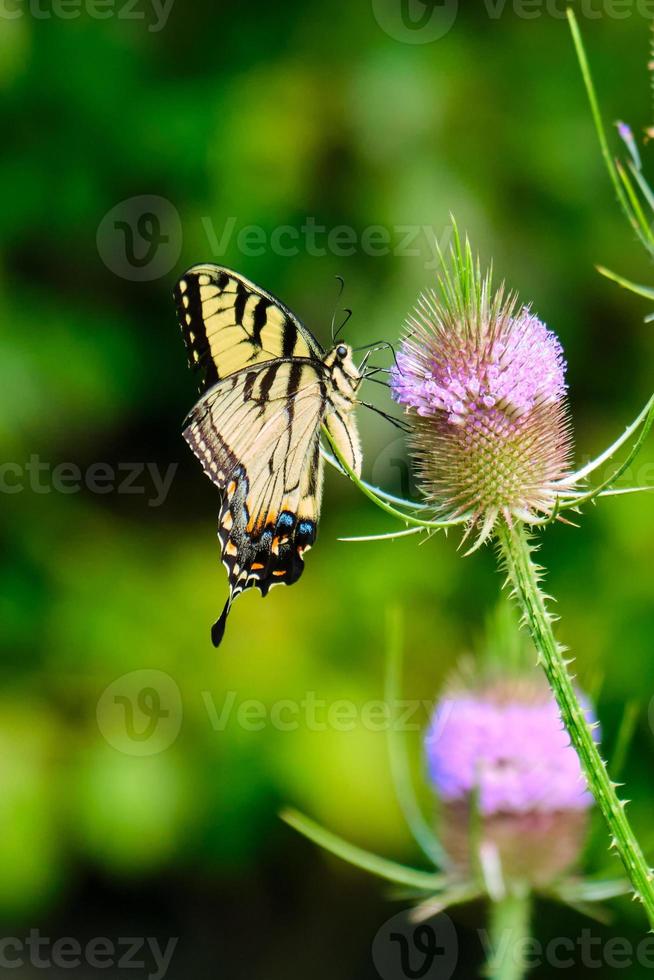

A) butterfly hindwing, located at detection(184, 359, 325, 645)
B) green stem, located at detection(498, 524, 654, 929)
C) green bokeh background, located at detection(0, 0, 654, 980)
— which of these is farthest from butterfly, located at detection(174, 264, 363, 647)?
green bokeh background, located at detection(0, 0, 654, 980)

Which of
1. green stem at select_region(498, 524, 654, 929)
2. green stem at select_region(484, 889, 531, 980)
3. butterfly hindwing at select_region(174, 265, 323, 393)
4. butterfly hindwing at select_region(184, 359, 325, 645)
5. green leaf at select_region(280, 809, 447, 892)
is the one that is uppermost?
butterfly hindwing at select_region(174, 265, 323, 393)

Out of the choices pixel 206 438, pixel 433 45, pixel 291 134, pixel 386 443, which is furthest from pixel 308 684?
pixel 433 45

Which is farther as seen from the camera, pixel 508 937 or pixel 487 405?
pixel 508 937

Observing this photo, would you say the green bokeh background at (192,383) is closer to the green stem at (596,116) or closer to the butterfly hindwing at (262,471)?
the butterfly hindwing at (262,471)

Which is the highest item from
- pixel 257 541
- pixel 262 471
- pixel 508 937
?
pixel 262 471

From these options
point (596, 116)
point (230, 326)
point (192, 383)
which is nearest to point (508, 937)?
point (230, 326)

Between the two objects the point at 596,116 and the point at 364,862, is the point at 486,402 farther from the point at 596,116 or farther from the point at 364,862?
the point at 364,862

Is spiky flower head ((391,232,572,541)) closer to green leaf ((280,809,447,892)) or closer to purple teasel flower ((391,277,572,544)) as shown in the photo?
purple teasel flower ((391,277,572,544))
